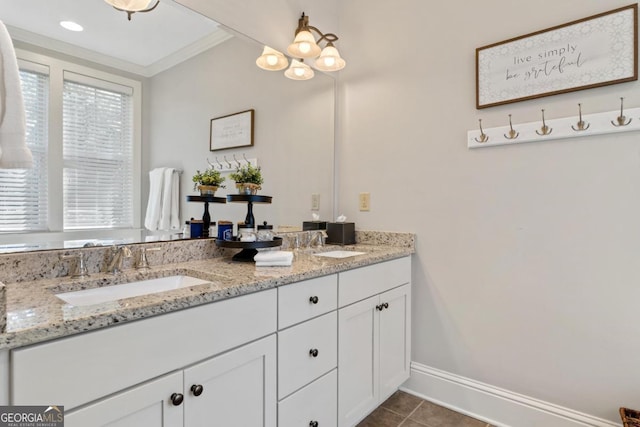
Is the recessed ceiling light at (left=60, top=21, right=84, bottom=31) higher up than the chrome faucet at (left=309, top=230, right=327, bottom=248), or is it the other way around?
the recessed ceiling light at (left=60, top=21, right=84, bottom=31)

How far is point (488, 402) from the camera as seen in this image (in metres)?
1.82

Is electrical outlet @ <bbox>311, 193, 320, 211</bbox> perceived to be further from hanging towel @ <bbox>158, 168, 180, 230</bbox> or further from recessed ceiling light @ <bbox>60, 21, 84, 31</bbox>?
recessed ceiling light @ <bbox>60, 21, 84, 31</bbox>

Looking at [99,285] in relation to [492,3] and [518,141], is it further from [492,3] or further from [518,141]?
[492,3]

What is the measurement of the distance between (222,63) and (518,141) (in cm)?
157

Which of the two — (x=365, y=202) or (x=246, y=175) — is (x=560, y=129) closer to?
(x=365, y=202)

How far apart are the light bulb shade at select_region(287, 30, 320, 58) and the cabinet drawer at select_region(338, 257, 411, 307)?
1.29 m

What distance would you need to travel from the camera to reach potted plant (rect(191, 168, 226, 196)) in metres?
1.66

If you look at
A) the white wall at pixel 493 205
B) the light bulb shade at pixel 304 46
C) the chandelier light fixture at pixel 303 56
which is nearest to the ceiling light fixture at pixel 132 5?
the chandelier light fixture at pixel 303 56

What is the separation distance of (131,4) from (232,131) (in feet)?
2.19

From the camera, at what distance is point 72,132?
1233mm

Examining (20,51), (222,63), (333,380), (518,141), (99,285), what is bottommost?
(333,380)

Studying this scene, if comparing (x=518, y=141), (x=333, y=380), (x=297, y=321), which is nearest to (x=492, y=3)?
(x=518, y=141)

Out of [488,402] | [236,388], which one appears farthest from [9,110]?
[488,402]

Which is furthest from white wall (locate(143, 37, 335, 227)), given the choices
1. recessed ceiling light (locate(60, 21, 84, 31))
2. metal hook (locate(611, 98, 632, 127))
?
metal hook (locate(611, 98, 632, 127))
